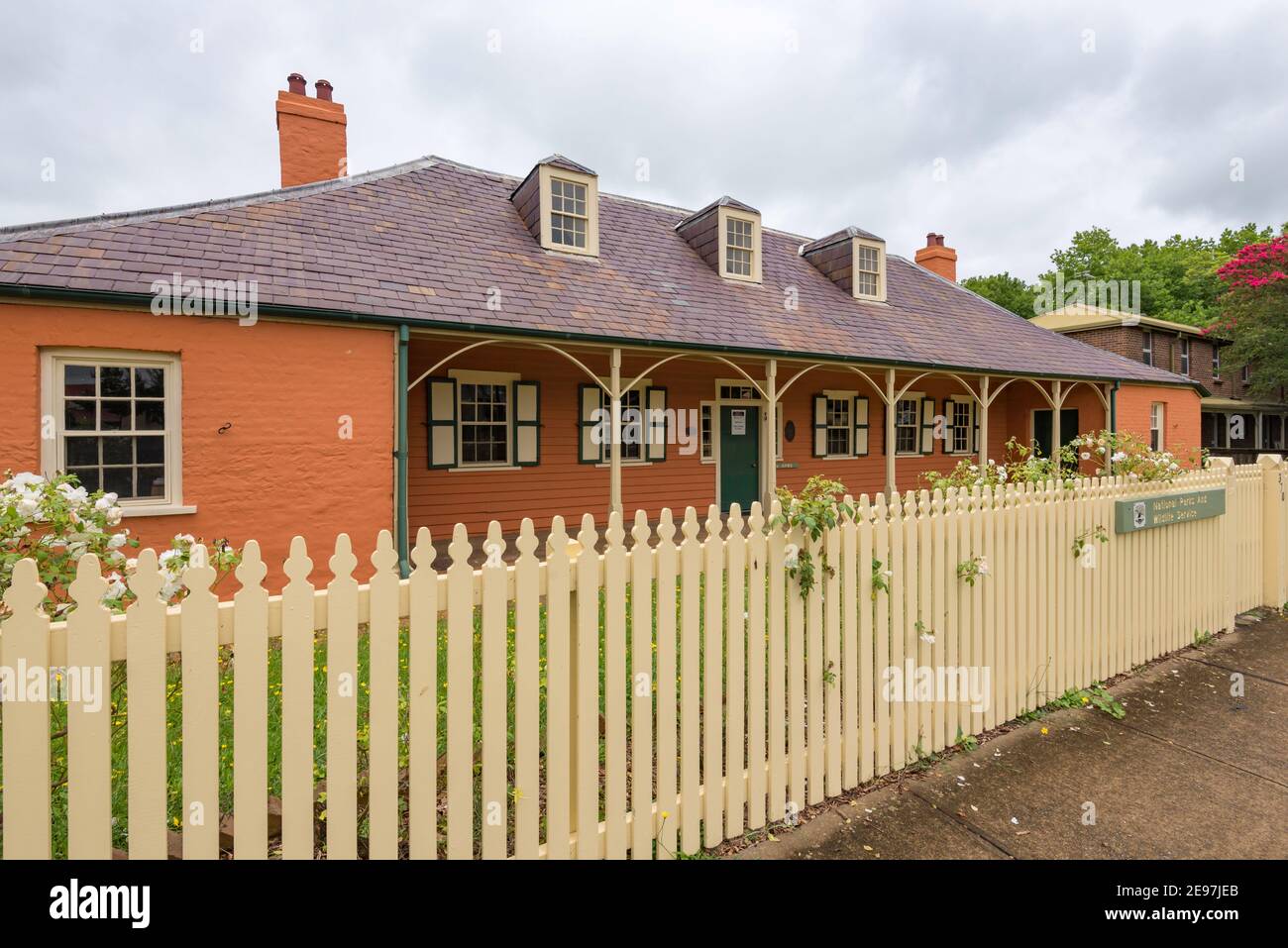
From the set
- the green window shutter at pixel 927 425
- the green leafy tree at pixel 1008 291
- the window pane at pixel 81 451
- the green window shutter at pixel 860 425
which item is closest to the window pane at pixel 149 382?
the window pane at pixel 81 451

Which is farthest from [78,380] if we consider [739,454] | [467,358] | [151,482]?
[739,454]

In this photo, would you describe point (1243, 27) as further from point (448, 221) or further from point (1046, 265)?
point (1046, 265)

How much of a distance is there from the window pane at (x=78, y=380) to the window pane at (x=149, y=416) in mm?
433

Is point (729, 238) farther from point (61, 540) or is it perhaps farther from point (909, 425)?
point (61, 540)

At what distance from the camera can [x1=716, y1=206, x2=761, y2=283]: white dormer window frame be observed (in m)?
13.9

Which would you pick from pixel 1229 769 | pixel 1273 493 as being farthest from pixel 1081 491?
pixel 1273 493

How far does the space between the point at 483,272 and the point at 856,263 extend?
33.2 feet

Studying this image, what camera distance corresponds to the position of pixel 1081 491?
15.4 feet

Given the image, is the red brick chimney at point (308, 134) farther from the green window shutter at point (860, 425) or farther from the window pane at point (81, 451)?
the green window shutter at point (860, 425)

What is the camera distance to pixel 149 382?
702cm

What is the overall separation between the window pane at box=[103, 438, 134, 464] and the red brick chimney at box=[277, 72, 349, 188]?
22.5ft

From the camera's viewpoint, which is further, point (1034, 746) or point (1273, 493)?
point (1273, 493)

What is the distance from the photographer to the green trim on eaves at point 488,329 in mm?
6402
